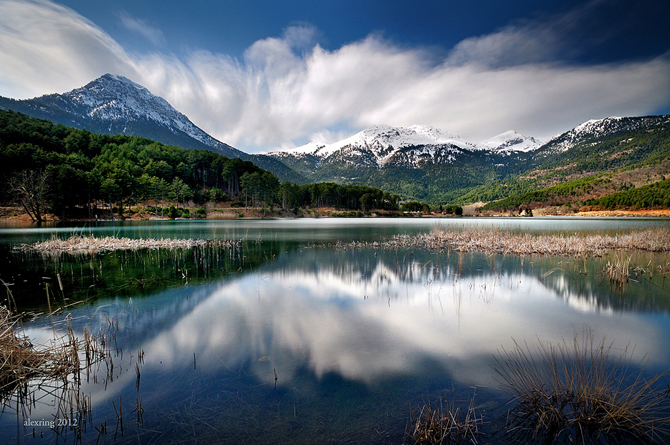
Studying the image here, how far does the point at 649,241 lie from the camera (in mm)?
20797

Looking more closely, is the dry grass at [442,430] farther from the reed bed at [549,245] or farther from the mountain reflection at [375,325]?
the reed bed at [549,245]

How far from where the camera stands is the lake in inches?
157

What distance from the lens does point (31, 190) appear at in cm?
5194

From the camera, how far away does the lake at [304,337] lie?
400cm

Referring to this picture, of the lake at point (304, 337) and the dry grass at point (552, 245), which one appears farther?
the dry grass at point (552, 245)

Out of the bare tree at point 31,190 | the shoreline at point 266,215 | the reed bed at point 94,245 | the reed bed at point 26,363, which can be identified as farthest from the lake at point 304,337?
the shoreline at point 266,215

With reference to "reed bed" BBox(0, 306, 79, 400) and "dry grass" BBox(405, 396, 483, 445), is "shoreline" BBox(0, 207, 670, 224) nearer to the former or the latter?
"reed bed" BBox(0, 306, 79, 400)

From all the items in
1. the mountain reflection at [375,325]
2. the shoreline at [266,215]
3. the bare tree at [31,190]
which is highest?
the bare tree at [31,190]

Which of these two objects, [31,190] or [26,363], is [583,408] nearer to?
[26,363]

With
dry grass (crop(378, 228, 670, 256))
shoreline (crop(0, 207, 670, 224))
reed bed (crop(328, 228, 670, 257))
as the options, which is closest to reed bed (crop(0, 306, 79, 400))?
reed bed (crop(328, 228, 670, 257))

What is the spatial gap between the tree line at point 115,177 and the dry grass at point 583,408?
7583cm

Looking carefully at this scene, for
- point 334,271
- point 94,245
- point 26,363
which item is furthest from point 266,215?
point 26,363

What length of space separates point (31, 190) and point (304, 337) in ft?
238

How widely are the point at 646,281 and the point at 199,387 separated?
1752 cm
